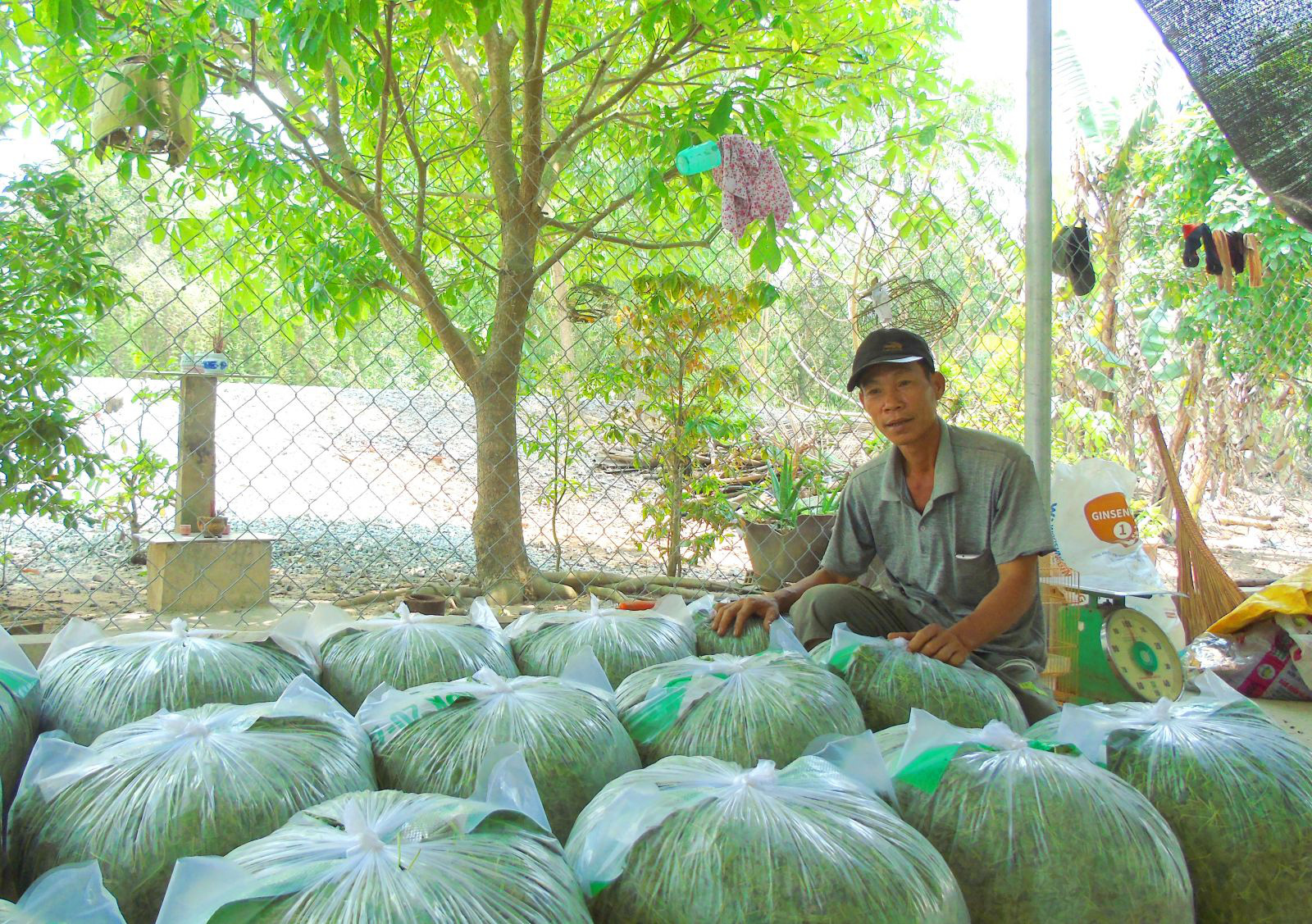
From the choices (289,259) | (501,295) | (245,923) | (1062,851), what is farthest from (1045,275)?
(289,259)

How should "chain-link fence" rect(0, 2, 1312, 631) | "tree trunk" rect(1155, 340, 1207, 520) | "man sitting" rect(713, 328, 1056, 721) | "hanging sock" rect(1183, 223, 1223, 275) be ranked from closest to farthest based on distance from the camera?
"man sitting" rect(713, 328, 1056, 721) < "chain-link fence" rect(0, 2, 1312, 631) < "hanging sock" rect(1183, 223, 1223, 275) < "tree trunk" rect(1155, 340, 1207, 520)

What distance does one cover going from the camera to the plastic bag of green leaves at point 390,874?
78cm

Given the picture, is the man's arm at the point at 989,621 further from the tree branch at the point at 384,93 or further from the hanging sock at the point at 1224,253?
the hanging sock at the point at 1224,253

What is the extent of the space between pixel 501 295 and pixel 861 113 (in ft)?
5.26

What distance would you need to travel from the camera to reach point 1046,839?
106 cm

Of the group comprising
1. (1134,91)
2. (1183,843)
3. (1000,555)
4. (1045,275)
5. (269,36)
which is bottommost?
(1183,843)

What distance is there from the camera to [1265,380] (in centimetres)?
657

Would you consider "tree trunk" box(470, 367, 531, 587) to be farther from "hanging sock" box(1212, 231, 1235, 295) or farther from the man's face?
"hanging sock" box(1212, 231, 1235, 295)

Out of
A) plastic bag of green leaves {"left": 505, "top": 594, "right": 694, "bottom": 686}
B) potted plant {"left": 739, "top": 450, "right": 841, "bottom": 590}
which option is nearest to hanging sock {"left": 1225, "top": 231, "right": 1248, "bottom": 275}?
potted plant {"left": 739, "top": 450, "right": 841, "bottom": 590}

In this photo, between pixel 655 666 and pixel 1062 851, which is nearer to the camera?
pixel 1062 851

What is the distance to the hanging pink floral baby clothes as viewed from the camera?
2.65 meters

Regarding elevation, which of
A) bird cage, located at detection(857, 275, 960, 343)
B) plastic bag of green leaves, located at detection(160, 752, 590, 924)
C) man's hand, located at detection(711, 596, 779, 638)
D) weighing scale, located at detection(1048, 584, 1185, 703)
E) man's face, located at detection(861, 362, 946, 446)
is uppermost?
bird cage, located at detection(857, 275, 960, 343)

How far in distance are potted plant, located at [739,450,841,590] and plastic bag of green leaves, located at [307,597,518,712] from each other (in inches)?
67.6

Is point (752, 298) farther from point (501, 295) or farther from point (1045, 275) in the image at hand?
point (1045, 275)
